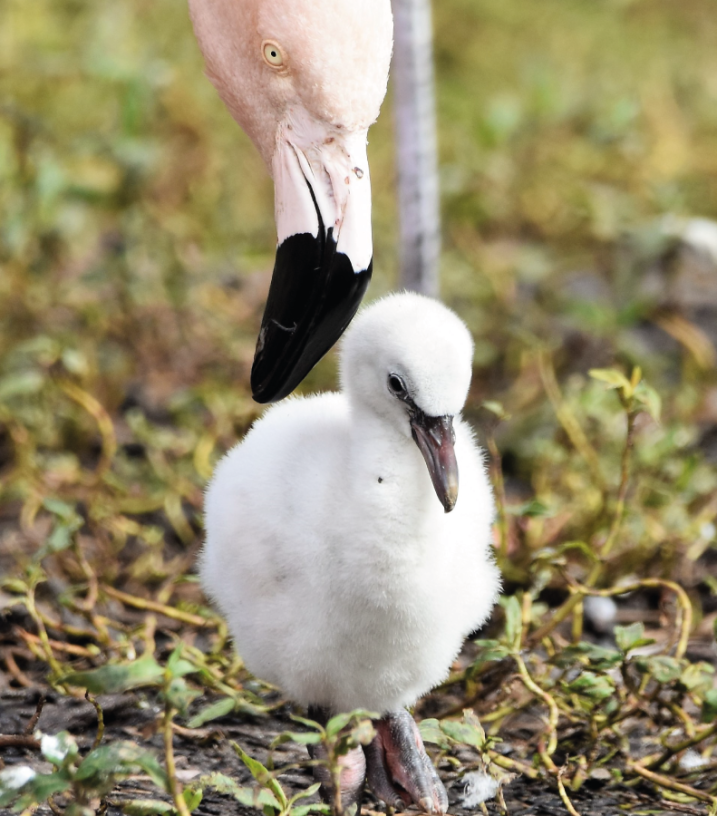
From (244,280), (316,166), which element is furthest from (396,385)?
(244,280)

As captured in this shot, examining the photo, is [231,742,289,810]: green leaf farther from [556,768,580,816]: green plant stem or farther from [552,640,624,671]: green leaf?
[552,640,624,671]: green leaf

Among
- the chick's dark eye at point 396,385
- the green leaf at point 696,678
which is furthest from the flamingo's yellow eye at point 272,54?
the green leaf at point 696,678

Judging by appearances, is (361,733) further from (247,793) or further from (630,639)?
(630,639)

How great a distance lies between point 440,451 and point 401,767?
58 cm

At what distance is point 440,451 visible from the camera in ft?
5.78

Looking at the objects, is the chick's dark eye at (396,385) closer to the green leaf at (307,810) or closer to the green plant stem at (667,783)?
the green leaf at (307,810)

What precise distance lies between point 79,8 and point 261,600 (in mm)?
4957

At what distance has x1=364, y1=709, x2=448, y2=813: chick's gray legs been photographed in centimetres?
195

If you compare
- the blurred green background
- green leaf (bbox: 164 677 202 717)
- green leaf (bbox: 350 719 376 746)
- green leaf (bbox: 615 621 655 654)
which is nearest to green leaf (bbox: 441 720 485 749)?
green leaf (bbox: 350 719 376 746)

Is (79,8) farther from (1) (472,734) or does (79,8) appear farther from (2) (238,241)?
(1) (472,734)

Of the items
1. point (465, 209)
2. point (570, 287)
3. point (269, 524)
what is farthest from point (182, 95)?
point (269, 524)

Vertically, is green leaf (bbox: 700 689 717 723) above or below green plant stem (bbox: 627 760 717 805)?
above

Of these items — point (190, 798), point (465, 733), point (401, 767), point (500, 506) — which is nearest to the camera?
point (190, 798)

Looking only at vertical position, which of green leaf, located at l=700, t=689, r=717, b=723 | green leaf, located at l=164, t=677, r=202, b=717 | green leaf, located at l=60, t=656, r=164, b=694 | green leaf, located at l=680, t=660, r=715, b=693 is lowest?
green leaf, located at l=680, t=660, r=715, b=693
